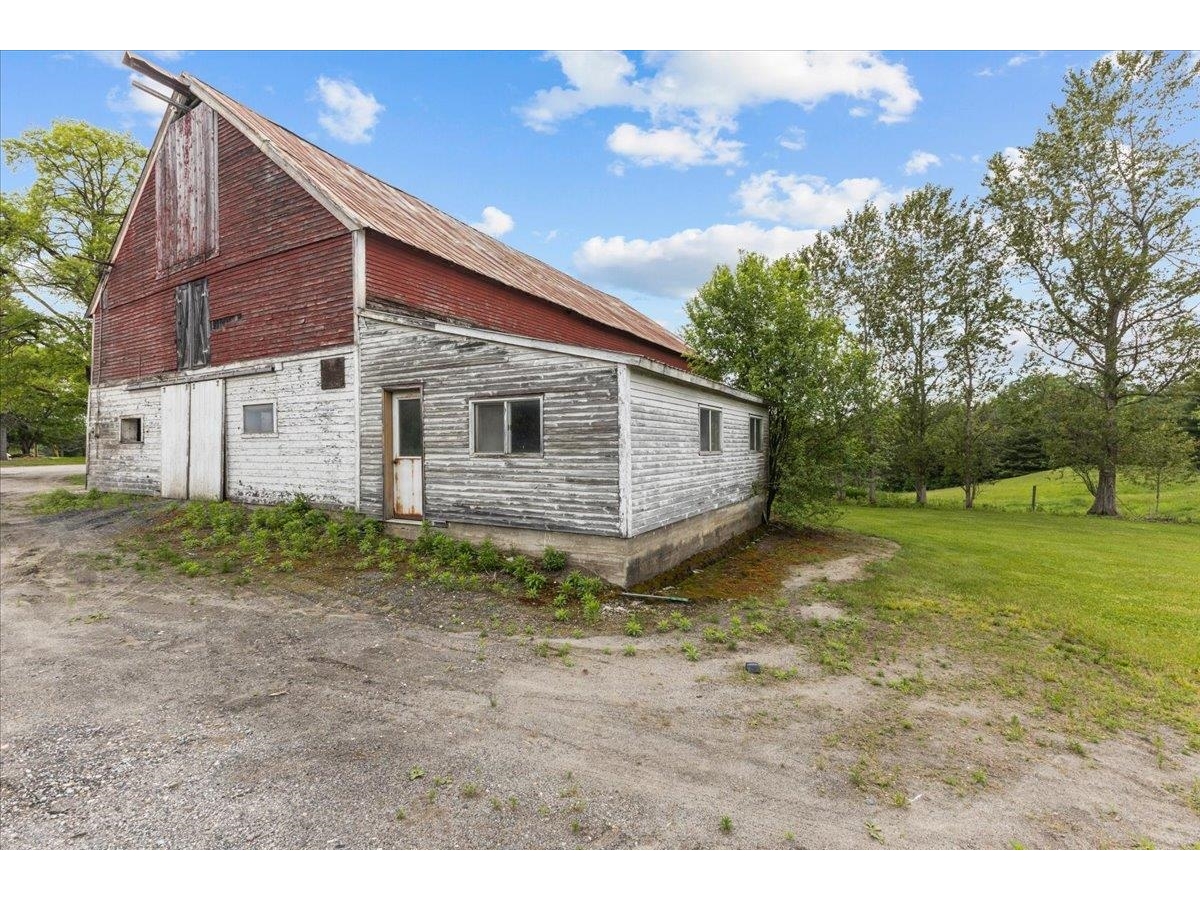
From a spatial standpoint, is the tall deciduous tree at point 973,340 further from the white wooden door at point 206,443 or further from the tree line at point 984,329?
the white wooden door at point 206,443

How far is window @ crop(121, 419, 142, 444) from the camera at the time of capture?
15727mm

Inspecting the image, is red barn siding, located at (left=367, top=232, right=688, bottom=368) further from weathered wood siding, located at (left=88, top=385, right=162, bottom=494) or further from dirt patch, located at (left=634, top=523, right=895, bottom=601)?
weathered wood siding, located at (left=88, top=385, right=162, bottom=494)

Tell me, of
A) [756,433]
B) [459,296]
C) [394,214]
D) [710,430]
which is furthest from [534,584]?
[394,214]

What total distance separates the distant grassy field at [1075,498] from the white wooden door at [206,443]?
26553 mm

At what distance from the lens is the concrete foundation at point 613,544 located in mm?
8133

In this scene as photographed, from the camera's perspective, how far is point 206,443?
44.7 ft

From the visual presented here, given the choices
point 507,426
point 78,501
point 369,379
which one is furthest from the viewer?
point 78,501

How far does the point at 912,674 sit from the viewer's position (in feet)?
18.3

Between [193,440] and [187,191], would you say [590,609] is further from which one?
[187,191]

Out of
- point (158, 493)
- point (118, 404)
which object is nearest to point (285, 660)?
point (158, 493)

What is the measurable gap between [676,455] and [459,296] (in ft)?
24.1

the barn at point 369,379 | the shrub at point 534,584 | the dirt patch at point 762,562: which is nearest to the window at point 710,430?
the barn at point 369,379

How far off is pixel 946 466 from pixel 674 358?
13.2 metres

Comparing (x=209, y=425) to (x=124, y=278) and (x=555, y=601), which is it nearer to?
(x=124, y=278)
